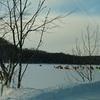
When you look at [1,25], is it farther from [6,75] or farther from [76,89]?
[76,89]

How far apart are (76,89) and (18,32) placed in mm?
2688

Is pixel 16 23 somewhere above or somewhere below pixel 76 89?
above

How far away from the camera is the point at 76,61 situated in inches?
664

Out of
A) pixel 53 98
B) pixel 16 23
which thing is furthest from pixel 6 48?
pixel 53 98

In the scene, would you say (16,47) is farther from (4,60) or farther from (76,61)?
(76,61)

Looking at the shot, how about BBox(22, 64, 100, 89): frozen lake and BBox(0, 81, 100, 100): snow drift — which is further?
BBox(22, 64, 100, 89): frozen lake

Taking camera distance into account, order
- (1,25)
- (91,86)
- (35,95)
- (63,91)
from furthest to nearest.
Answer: (1,25) < (91,86) < (63,91) < (35,95)

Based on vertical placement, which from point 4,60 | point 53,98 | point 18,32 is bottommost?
point 53,98

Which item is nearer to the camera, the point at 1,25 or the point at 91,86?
the point at 91,86

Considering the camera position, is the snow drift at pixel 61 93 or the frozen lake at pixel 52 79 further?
the frozen lake at pixel 52 79

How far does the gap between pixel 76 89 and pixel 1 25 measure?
3229mm

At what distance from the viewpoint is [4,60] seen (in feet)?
25.1

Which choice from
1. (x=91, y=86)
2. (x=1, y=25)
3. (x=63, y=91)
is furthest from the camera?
(x=1, y=25)

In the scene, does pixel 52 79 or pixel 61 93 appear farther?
pixel 52 79
